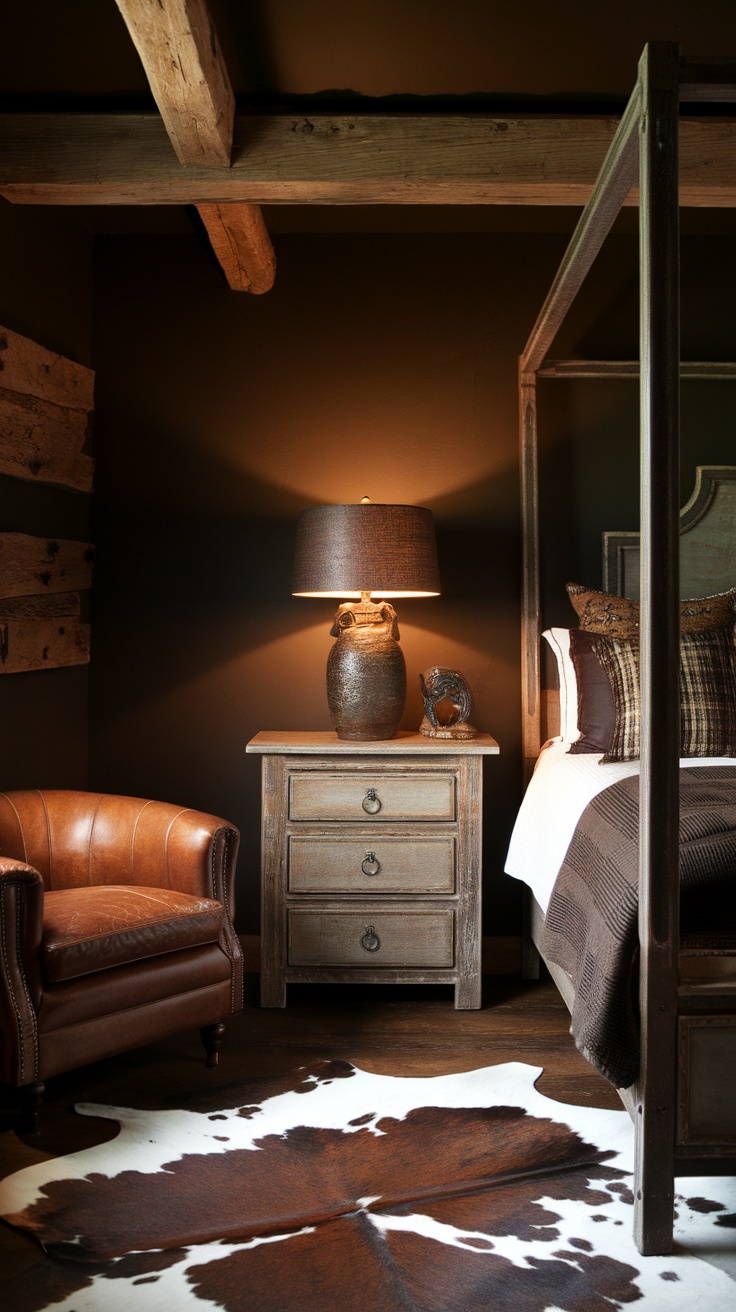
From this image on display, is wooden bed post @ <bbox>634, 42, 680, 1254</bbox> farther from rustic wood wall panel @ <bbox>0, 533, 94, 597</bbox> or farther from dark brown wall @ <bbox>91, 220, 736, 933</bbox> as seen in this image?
rustic wood wall panel @ <bbox>0, 533, 94, 597</bbox>

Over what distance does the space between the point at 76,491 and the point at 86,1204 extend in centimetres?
242

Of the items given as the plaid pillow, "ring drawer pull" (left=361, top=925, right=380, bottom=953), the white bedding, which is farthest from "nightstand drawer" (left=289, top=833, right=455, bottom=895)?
the plaid pillow

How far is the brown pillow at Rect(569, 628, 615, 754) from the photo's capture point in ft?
10.6

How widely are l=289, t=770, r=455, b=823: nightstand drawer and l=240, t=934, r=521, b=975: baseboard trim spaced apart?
0.75 m

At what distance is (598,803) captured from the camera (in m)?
2.56

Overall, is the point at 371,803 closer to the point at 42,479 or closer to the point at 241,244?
the point at 42,479

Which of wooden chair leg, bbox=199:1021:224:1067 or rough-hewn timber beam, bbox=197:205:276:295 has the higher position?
rough-hewn timber beam, bbox=197:205:276:295

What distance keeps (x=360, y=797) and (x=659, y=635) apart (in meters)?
1.69

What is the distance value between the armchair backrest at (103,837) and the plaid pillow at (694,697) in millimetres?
1206

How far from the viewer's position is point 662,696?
1.83 m

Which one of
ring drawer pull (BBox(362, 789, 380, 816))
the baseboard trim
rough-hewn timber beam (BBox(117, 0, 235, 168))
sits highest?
rough-hewn timber beam (BBox(117, 0, 235, 168))

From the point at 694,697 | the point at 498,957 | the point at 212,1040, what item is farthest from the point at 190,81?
the point at 498,957

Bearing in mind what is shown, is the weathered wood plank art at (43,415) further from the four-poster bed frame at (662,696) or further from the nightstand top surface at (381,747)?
the four-poster bed frame at (662,696)

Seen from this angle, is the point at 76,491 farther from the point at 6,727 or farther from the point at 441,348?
the point at 441,348
